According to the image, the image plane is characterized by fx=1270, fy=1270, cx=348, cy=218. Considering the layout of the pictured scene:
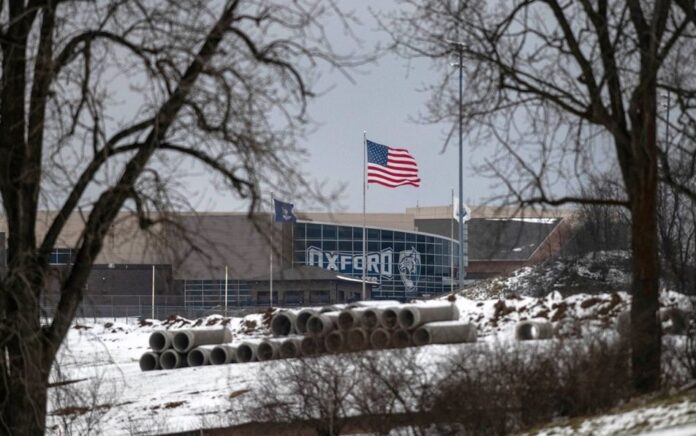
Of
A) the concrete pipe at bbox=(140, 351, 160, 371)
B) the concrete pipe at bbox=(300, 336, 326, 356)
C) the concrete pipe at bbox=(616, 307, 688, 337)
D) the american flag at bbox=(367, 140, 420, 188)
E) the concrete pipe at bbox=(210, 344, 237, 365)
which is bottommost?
the concrete pipe at bbox=(140, 351, 160, 371)

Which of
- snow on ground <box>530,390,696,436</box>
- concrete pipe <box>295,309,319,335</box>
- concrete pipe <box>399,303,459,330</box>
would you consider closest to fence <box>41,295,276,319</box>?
concrete pipe <box>295,309,319,335</box>

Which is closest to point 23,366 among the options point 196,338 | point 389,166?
point 196,338

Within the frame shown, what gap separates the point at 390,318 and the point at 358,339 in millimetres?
6522

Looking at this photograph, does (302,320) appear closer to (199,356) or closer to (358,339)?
(199,356)

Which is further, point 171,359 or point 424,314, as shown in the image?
point 171,359

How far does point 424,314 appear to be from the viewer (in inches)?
1233

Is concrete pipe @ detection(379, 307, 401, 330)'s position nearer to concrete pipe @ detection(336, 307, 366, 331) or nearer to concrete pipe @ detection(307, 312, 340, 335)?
concrete pipe @ detection(336, 307, 366, 331)

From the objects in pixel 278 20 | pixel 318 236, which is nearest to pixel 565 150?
pixel 278 20

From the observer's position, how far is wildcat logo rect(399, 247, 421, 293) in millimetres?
109812

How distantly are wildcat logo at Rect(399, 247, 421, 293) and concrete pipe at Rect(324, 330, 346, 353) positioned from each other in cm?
8497

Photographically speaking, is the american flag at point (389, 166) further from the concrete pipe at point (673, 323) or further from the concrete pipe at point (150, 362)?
the concrete pipe at point (673, 323)

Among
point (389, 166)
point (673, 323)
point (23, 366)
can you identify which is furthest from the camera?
point (389, 166)

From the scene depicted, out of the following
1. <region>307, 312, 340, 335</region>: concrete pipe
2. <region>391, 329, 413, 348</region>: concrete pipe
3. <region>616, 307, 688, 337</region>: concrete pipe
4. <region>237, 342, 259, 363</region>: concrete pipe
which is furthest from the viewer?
<region>237, 342, 259, 363</region>: concrete pipe

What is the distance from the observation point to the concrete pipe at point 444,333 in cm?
2983
